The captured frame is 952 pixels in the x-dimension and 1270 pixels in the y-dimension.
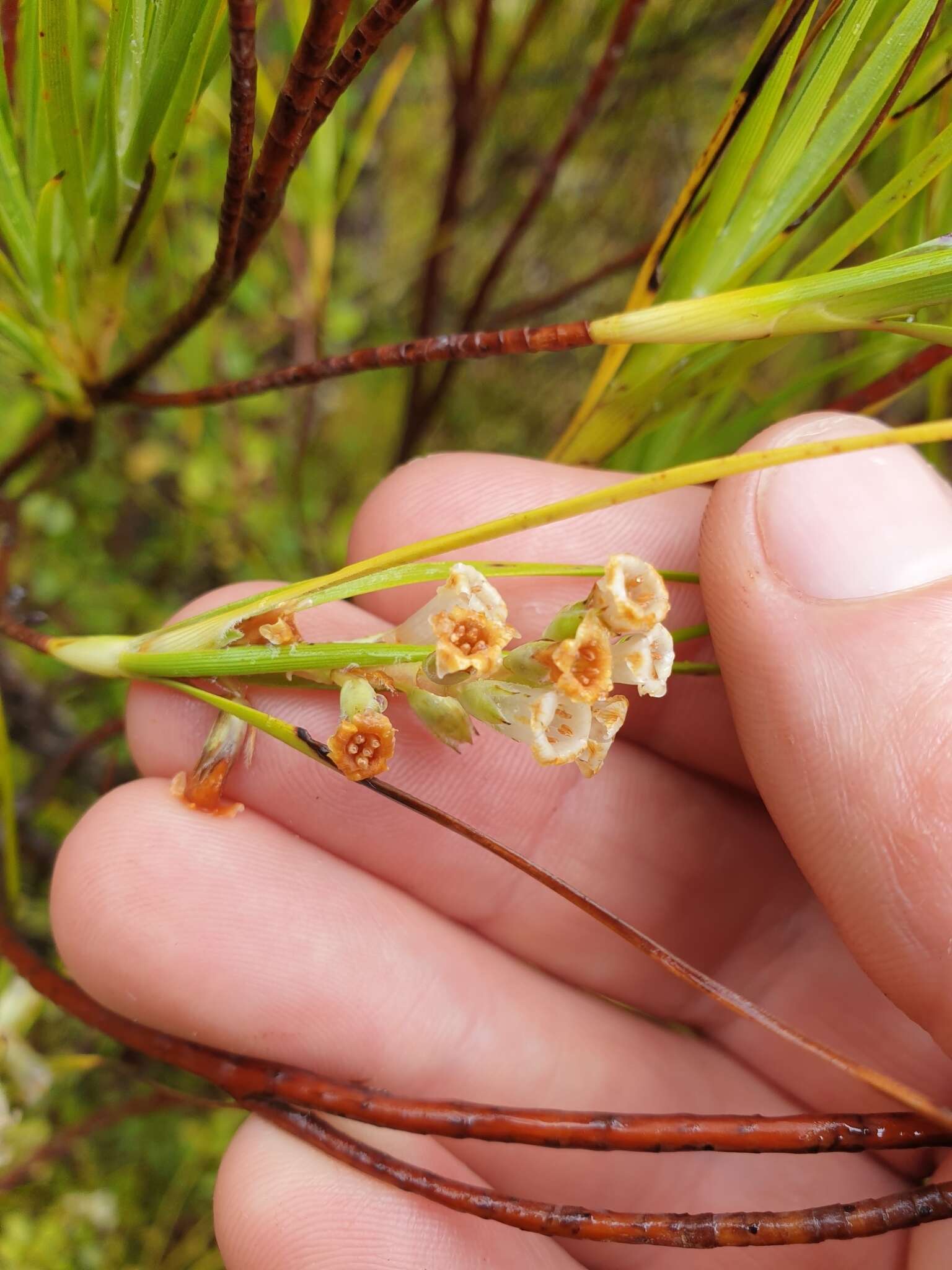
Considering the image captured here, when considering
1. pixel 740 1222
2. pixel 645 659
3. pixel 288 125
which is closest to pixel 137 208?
pixel 288 125

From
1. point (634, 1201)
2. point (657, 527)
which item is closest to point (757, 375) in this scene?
point (657, 527)

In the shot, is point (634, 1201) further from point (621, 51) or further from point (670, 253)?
point (621, 51)

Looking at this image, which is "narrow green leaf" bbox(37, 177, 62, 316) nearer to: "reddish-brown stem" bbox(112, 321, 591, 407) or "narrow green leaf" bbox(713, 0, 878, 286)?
"reddish-brown stem" bbox(112, 321, 591, 407)

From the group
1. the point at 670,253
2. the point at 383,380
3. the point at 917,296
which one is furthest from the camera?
the point at 383,380

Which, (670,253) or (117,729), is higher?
(670,253)

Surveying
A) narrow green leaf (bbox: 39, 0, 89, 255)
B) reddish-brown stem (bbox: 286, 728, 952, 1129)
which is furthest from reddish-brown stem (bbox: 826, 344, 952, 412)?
narrow green leaf (bbox: 39, 0, 89, 255)

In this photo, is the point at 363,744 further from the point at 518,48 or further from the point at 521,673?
the point at 518,48
